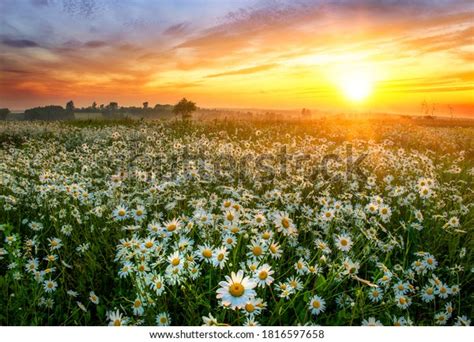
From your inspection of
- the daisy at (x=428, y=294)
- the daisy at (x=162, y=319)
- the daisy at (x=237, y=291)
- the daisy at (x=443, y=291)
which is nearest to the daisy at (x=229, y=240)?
the daisy at (x=162, y=319)

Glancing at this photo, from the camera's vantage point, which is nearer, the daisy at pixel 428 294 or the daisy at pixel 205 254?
the daisy at pixel 205 254

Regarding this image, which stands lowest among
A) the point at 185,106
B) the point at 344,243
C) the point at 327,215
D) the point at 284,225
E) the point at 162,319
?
the point at 162,319

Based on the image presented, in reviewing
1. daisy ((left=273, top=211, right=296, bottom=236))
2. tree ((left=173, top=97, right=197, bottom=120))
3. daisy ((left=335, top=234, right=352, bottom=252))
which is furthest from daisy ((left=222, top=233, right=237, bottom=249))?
tree ((left=173, top=97, right=197, bottom=120))

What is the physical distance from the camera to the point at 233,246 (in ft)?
8.30

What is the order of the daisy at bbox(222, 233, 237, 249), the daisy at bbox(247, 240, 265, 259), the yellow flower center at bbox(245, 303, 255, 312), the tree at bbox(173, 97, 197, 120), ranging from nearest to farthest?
the yellow flower center at bbox(245, 303, 255, 312), the daisy at bbox(247, 240, 265, 259), the daisy at bbox(222, 233, 237, 249), the tree at bbox(173, 97, 197, 120)

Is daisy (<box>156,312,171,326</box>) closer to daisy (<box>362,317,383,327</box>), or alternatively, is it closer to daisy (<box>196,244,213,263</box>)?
daisy (<box>196,244,213,263</box>)

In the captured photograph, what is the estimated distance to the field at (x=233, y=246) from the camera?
7.89 ft

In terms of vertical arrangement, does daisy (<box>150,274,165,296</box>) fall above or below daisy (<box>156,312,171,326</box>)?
above

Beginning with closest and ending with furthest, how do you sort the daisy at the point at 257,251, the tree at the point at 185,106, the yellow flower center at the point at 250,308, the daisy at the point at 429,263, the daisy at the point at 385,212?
1. the yellow flower center at the point at 250,308
2. the daisy at the point at 257,251
3. the daisy at the point at 429,263
4. the daisy at the point at 385,212
5. the tree at the point at 185,106

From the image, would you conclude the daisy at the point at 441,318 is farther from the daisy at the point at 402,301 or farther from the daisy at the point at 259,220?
the daisy at the point at 259,220

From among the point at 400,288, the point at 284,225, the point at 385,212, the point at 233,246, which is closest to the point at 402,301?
the point at 400,288

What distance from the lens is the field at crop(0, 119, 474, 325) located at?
7.89 feet

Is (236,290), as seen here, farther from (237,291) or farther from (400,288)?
(400,288)
